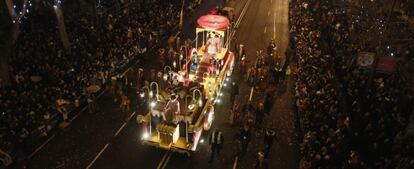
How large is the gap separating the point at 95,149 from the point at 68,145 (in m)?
1.24

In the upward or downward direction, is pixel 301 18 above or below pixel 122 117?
above

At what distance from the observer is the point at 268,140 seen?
1478 cm

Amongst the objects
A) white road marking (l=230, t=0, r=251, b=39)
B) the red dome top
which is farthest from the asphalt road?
white road marking (l=230, t=0, r=251, b=39)

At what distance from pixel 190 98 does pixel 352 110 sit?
758 cm

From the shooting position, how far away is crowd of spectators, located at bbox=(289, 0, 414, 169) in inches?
522

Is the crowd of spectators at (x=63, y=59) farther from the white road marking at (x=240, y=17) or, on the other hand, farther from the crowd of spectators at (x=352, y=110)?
the crowd of spectators at (x=352, y=110)

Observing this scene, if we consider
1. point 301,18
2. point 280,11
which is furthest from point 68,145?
point 280,11

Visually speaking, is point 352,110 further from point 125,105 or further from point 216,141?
point 125,105

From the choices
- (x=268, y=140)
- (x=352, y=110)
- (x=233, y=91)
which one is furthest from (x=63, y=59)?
(x=352, y=110)

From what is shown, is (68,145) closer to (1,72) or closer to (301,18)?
(1,72)

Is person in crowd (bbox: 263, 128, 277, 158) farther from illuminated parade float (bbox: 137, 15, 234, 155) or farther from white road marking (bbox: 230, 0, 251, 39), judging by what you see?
white road marking (bbox: 230, 0, 251, 39)

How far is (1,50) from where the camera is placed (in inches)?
679

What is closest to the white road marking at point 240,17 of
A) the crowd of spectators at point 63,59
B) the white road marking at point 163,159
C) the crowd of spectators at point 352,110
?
the crowd of spectators at point 63,59

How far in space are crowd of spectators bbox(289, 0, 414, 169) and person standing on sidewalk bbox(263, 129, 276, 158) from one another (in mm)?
1324
